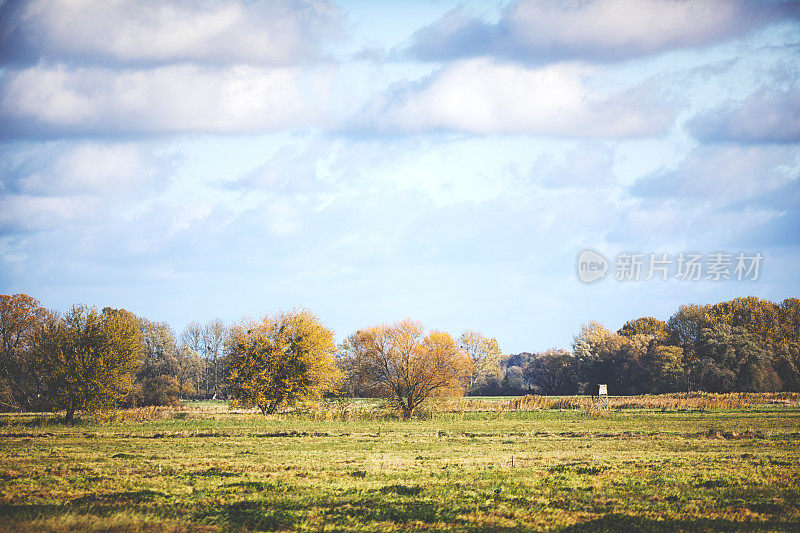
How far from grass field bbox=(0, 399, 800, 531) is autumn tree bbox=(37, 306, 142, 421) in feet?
30.1

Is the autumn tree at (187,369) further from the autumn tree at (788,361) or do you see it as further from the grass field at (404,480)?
the autumn tree at (788,361)

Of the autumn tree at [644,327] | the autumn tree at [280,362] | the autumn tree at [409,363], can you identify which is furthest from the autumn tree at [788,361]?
the autumn tree at [280,362]

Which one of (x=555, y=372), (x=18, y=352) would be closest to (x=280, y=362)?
(x=18, y=352)

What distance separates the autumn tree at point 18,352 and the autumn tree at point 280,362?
74.3 feet

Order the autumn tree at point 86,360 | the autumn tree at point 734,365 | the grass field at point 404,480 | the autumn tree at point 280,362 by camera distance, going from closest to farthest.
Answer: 1. the grass field at point 404,480
2. the autumn tree at point 86,360
3. the autumn tree at point 280,362
4. the autumn tree at point 734,365

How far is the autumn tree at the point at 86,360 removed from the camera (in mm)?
53438

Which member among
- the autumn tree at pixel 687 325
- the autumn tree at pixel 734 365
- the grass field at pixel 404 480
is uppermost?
the autumn tree at pixel 687 325

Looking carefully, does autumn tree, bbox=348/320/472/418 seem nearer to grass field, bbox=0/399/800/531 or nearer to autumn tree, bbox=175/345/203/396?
grass field, bbox=0/399/800/531

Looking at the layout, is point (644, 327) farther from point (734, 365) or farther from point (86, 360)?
point (86, 360)

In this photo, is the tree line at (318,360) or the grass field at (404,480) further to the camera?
the tree line at (318,360)

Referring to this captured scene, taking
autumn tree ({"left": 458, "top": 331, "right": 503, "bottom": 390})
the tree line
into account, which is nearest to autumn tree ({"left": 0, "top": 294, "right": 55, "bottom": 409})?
the tree line

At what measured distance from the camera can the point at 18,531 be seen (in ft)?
48.7

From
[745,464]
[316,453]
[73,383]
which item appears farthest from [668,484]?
[73,383]

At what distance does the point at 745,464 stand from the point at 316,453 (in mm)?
20349
